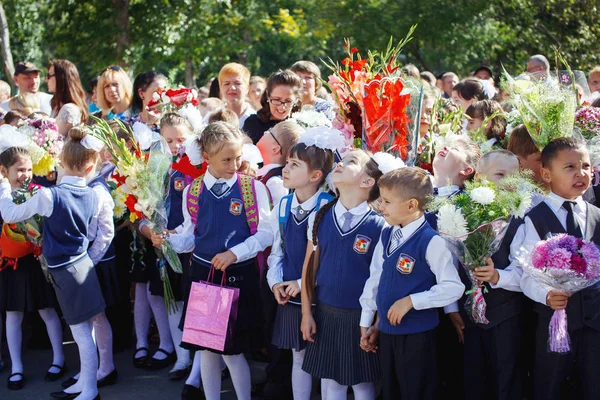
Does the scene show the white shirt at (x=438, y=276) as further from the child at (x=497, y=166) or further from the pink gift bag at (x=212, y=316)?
the pink gift bag at (x=212, y=316)

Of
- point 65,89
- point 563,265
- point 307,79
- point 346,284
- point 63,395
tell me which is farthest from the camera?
point 65,89

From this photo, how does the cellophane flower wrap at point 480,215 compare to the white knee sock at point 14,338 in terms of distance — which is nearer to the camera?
the cellophane flower wrap at point 480,215

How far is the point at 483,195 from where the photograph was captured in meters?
3.27

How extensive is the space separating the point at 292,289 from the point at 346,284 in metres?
0.41

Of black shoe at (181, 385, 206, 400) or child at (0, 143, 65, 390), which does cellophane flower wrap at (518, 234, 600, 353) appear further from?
child at (0, 143, 65, 390)

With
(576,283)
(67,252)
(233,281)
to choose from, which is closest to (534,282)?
(576,283)

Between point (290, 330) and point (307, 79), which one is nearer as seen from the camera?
point (290, 330)

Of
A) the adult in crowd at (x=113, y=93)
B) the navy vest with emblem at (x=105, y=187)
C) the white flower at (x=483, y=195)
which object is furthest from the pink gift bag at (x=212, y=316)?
Result: the adult in crowd at (x=113, y=93)

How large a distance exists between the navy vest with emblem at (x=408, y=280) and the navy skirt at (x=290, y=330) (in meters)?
0.66

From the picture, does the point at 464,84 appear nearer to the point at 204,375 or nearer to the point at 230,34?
the point at 204,375

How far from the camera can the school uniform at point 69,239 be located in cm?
471

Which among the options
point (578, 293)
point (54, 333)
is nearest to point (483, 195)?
point (578, 293)

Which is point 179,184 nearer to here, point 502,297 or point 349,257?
point 349,257

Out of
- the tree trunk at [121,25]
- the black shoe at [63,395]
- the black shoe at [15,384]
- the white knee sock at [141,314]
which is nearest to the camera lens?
the black shoe at [63,395]
